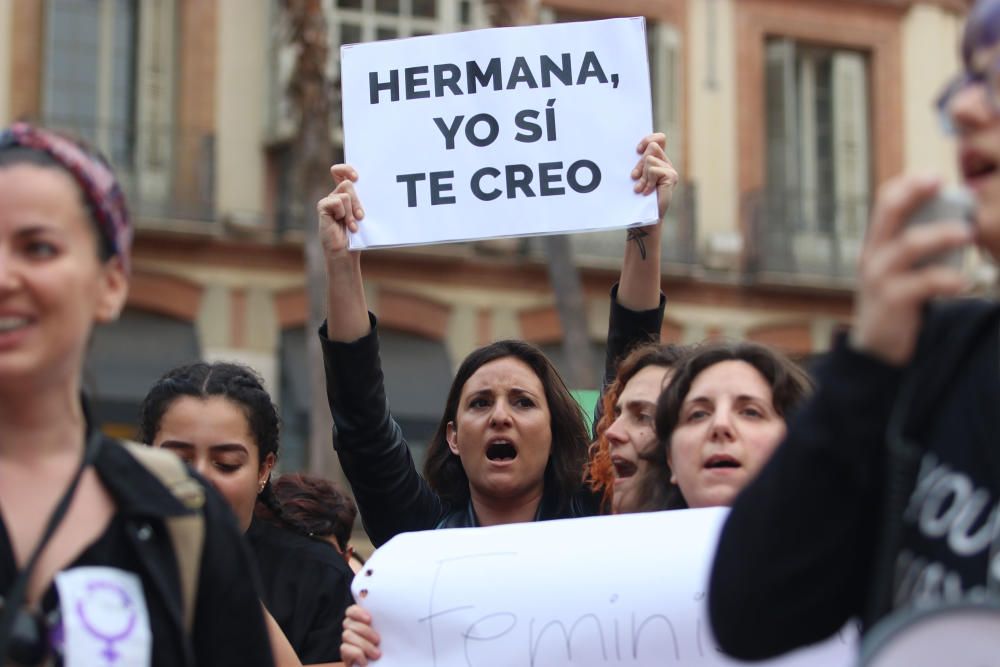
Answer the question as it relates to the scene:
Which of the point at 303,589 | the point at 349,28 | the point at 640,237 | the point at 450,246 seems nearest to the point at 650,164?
the point at 640,237

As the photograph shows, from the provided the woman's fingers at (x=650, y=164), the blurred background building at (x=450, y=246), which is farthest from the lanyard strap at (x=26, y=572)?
the blurred background building at (x=450, y=246)

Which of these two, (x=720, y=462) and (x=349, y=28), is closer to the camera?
(x=720, y=462)

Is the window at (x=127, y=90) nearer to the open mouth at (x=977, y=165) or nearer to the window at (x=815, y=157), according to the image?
Answer: the window at (x=815, y=157)

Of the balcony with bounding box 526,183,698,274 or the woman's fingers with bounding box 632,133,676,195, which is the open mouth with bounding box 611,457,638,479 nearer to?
the woman's fingers with bounding box 632,133,676,195

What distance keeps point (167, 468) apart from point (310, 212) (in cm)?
1501

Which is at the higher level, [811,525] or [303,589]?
[811,525]

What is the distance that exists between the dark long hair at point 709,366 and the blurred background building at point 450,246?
12.4 metres

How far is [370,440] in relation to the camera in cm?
454

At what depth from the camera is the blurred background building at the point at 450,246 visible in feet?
61.6

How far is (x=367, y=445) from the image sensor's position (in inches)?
179

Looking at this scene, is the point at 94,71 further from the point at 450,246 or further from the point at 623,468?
the point at 623,468

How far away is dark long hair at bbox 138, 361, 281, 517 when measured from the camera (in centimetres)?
459

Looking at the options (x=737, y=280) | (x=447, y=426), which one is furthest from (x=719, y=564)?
(x=737, y=280)

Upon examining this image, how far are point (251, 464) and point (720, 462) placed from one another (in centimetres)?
135
